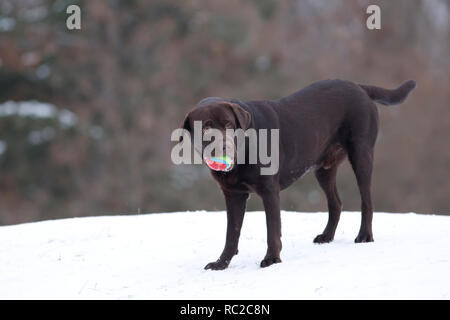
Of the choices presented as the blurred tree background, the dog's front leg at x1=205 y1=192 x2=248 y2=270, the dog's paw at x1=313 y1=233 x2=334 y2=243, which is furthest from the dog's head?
the blurred tree background

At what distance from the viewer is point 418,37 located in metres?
27.0

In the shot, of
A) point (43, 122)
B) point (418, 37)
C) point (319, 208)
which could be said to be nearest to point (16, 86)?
point (43, 122)

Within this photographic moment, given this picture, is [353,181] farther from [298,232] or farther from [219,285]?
[219,285]

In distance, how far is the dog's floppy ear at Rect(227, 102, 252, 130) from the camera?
573cm

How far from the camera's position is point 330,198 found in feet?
23.1

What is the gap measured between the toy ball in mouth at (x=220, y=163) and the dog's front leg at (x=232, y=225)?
0.53m

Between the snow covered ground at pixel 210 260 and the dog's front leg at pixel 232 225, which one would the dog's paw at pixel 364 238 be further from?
the dog's front leg at pixel 232 225

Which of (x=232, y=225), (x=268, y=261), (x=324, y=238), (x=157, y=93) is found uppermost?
(x=232, y=225)

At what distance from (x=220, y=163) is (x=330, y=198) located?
1.74 meters

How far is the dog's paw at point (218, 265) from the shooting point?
20.4ft

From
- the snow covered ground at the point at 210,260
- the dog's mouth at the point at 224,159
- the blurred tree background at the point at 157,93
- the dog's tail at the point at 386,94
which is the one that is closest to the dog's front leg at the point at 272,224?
the snow covered ground at the point at 210,260

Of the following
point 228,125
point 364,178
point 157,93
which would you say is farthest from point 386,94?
point 157,93

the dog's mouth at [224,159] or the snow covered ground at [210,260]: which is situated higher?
the dog's mouth at [224,159]

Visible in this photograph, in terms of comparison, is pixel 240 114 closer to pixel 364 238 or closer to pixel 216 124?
pixel 216 124
